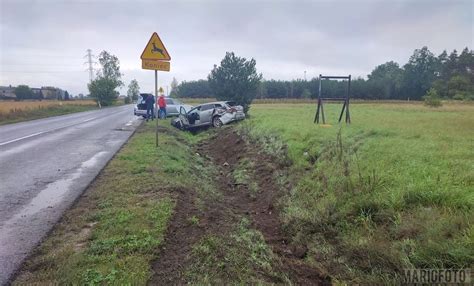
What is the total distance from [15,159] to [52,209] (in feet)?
15.2

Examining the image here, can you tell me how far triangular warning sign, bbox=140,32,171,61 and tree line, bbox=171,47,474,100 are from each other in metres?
52.7

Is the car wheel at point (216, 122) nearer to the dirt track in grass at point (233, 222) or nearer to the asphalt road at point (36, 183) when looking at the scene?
the asphalt road at point (36, 183)

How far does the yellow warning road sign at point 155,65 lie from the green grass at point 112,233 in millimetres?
3782

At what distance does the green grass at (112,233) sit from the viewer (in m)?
3.03

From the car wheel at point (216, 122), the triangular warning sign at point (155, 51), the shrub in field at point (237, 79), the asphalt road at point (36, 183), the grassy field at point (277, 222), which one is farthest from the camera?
the shrub in field at point (237, 79)

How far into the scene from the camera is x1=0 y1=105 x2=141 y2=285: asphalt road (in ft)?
12.1

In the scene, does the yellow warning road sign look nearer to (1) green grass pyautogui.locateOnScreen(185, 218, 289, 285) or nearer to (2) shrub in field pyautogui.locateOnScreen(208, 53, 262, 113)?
(1) green grass pyautogui.locateOnScreen(185, 218, 289, 285)

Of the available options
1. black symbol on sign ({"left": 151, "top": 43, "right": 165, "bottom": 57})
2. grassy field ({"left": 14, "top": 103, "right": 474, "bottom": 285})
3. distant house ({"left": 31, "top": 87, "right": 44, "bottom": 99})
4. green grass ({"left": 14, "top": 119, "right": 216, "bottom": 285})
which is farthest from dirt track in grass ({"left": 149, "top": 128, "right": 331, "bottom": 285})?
distant house ({"left": 31, "top": 87, "right": 44, "bottom": 99})

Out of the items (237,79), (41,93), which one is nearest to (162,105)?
(237,79)

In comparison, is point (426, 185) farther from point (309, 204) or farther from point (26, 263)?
point (26, 263)

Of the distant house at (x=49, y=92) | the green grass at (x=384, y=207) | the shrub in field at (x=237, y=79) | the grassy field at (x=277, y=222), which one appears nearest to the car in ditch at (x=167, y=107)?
the shrub in field at (x=237, y=79)

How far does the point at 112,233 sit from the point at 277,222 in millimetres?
2750

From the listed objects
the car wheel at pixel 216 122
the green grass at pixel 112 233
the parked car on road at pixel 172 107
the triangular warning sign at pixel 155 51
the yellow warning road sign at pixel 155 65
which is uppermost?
the triangular warning sign at pixel 155 51

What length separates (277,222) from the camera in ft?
18.1
